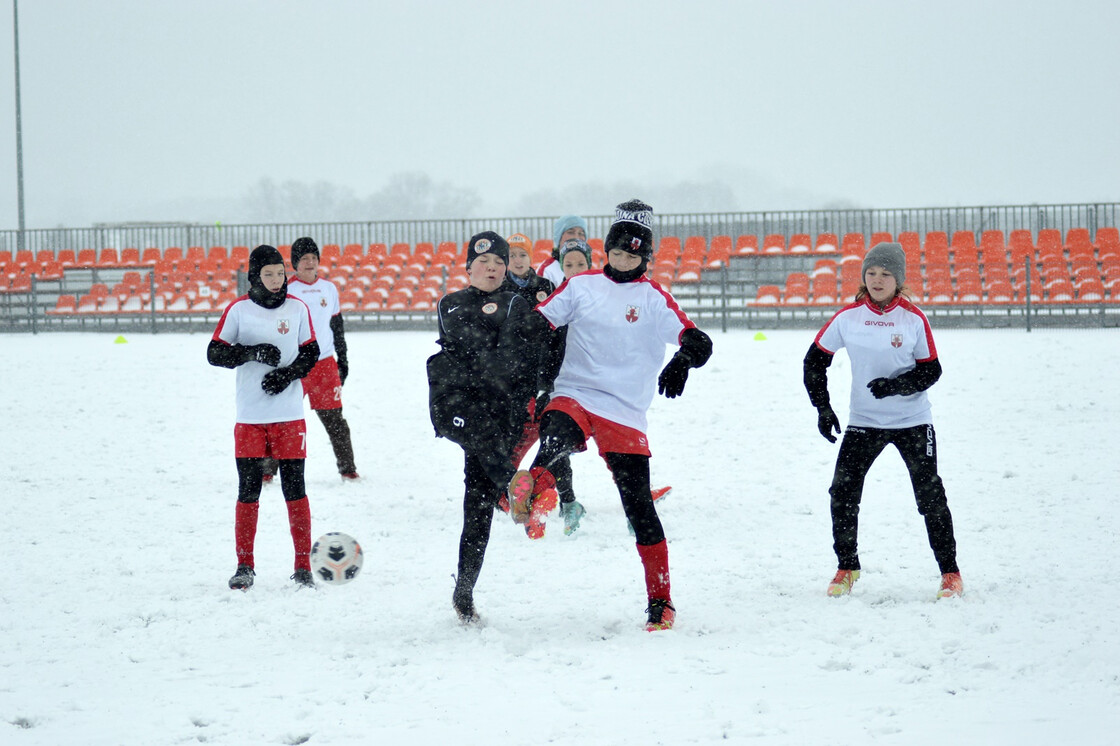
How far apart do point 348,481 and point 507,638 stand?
13.3 ft

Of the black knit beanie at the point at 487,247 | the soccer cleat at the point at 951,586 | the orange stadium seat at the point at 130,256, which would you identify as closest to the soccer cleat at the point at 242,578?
the black knit beanie at the point at 487,247

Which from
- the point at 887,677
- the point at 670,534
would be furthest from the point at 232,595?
the point at 887,677

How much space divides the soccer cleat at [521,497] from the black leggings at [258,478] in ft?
5.55

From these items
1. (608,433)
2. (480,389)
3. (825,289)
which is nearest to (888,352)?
(608,433)

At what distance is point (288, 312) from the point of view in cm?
556

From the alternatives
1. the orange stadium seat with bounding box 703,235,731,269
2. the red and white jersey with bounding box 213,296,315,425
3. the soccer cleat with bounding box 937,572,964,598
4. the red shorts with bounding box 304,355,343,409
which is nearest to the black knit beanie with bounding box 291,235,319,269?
Answer: the red shorts with bounding box 304,355,343,409

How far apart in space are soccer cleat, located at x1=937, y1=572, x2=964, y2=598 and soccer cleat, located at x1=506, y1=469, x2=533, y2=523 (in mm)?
1995

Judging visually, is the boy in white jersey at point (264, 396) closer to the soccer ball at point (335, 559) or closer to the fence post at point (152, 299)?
the soccer ball at point (335, 559)

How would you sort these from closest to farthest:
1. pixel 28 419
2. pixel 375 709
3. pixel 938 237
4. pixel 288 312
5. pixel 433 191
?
1. pixel 375 709
2. pixel 288 312
3. pixel 28 419
4. pixel 938 237
5. pixel 433 191

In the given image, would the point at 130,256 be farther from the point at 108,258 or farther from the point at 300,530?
the point at 300,530

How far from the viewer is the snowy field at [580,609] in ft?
11.3

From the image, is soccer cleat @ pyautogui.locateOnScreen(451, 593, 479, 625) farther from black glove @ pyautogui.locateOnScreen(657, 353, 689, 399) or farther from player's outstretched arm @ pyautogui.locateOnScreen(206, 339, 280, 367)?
player's outstretched arm @ pyautogui.locateOnScreen(206, 339, 280, 367)

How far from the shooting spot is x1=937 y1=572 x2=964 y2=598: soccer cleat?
4.70m

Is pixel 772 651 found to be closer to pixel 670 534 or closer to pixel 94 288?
pixel 670 534
